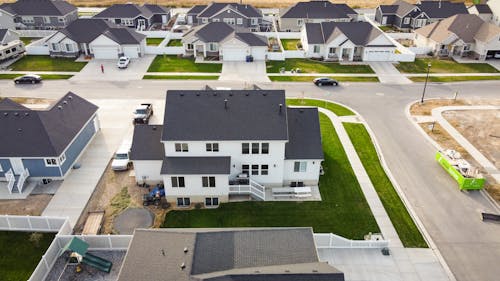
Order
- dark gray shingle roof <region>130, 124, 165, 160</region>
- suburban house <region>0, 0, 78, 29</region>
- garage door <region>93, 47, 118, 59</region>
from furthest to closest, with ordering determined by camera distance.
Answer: suburban house <region>0, 0, 78, 29</region> < garage door <region>93, 47, 118, 59</region> < dark gray shingle roof <region>130, 124, 165, 160</region>

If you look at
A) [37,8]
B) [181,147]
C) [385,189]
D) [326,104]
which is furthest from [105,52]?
[385,189]

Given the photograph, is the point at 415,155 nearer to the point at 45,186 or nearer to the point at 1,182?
the point at 45,186

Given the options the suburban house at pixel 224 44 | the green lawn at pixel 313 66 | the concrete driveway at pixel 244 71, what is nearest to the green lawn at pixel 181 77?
the concrete driveway at pixel 244 71

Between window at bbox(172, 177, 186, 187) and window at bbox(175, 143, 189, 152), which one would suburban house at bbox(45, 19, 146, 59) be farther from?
window at bbox(172, 177, 186, 187)

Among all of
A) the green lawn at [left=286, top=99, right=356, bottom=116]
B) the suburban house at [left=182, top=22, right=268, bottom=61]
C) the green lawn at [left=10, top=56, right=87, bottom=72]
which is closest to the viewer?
the green lawn at [left=286, top=99, right=356, bottom=116]

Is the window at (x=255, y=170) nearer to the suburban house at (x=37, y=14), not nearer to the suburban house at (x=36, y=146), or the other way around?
the suburban house at (x=36, y=146)

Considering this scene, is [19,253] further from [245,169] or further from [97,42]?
[97,42]

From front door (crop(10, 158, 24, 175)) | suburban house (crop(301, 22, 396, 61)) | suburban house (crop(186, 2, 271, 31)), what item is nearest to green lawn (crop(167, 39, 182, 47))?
suburban house (crop(186, 2, 271, 31))
